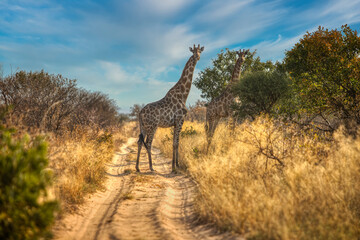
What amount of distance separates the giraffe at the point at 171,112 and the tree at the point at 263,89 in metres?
2.09

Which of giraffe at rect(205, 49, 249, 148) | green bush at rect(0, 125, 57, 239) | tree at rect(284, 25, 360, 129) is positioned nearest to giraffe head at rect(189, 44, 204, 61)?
giraffe at rect(205, 49, 249, 148)

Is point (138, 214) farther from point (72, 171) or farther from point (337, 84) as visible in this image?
point (337, 84)

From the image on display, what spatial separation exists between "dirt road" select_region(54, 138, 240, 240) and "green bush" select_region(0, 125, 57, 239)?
107 cm

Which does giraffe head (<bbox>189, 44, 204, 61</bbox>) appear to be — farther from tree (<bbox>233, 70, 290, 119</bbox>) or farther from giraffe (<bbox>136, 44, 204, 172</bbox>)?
tree (<bbox>233, 70, 290, 119</bbox>)

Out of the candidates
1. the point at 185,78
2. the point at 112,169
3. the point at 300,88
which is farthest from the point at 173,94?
the point at 300,88

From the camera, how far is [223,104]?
10664mm

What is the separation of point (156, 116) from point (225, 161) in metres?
Result: 3.82

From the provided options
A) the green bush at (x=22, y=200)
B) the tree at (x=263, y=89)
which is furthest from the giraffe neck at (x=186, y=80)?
the green bush at (x=22, y=200)

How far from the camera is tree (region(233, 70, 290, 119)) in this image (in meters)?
8.09

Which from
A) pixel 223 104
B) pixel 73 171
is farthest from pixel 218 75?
pixel 73 171

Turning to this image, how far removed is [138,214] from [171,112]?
4730mm

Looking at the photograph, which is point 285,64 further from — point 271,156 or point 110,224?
point 110,224

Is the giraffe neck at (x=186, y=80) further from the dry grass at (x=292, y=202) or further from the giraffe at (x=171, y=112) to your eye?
the dry grass at (x=292, y=202)

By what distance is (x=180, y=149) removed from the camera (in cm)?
1086
